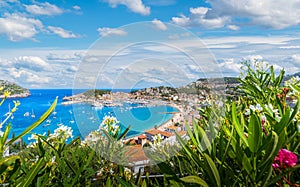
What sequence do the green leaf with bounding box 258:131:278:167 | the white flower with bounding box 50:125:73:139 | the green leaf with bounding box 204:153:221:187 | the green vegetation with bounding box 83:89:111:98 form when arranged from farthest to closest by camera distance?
the white flower with bounding box 50:125:73:139, the green vegetation with bounding box 83:89:111:98, the green leaf with bounding box 204:153:221:187, the green leaf with bounding box 258:131:278:167

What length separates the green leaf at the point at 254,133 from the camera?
2.30 ft

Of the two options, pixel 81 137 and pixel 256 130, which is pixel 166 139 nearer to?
pixel 81 137

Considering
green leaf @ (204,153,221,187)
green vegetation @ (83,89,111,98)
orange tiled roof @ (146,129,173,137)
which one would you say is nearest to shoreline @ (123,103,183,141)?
orange tiled roof @ (146,129,173,137)

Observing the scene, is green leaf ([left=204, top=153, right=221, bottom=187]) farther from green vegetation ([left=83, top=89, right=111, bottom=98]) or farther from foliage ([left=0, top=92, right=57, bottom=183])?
green vegetation ([left=83, top=89, right=111, bottom=98])

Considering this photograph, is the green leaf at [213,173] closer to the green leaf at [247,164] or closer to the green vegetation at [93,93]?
the green leaf at [247,164]

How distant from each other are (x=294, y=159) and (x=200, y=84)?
0.56 metres

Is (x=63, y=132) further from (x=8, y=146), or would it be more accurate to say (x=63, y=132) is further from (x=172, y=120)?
(x=8, y=146)

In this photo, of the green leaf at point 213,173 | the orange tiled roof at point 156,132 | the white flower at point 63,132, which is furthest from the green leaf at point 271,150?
the white flower at point 63,132

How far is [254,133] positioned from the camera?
2.35 ft

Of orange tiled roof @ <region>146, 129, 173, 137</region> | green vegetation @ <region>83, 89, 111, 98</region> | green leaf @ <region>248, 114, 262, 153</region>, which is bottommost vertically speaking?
orange tiled roof @ <region>146, 129, 173, 137</region>

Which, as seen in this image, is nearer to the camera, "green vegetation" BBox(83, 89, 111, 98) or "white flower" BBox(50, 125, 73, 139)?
"green vegetation" BBox(83, 89, 111, 98)

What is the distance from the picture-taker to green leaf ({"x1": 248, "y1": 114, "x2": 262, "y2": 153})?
0.70 meters

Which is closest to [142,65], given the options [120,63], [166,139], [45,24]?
[120,63]

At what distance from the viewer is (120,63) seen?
1.35 m
